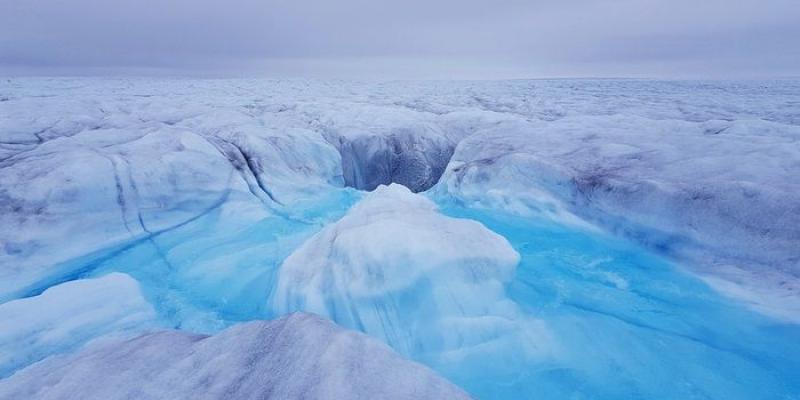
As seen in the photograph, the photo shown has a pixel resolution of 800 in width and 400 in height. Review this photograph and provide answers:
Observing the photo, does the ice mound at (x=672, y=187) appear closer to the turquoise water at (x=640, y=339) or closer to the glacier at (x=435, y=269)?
the glacier at (x=435, y=269)

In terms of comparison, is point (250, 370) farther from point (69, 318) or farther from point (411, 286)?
point (69, 318)

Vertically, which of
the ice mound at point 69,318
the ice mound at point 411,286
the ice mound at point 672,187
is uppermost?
the ice mound at point 672,187

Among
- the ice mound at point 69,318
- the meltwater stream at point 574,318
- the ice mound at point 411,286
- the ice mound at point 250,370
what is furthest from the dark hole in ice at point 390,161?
the ice mound at point 250,370

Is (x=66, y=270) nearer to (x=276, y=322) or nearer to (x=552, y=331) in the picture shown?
(x=276, y=322)

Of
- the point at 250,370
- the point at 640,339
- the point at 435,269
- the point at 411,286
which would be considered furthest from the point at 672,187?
the point at 250,370

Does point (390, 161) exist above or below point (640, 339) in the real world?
above

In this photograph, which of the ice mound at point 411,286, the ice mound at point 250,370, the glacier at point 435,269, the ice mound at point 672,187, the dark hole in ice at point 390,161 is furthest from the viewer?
the dark hole in ice at point 390,161

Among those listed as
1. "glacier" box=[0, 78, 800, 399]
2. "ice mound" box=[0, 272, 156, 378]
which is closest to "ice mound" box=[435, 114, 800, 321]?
"glacier" box=[0, 78, 800, 399]
